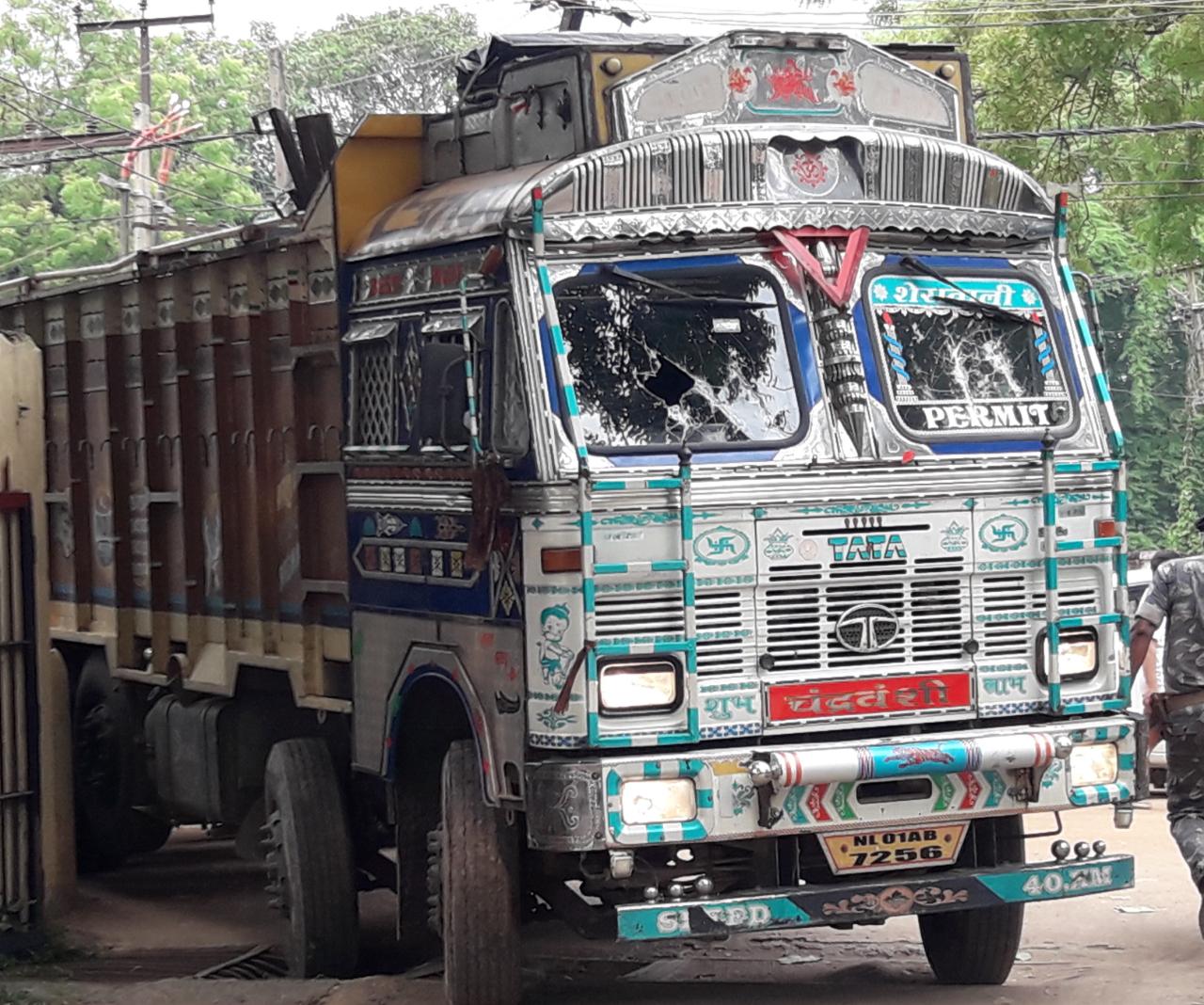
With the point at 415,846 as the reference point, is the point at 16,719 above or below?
above

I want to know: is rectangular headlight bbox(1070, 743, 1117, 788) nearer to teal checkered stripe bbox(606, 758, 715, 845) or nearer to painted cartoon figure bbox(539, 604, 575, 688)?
teal checkered stripe bbox(606, 758, 715, 845)

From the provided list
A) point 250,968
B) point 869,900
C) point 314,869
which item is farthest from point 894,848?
point 250,968

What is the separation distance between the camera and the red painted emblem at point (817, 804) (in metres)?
6.88

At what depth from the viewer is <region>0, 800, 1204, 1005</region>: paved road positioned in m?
7.91

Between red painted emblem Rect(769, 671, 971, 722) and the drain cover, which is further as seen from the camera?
the drain cover

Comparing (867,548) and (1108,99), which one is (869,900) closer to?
(867,548)

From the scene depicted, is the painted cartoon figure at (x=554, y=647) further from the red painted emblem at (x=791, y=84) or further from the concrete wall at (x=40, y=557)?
the concrete wall at (x=40, y=557)

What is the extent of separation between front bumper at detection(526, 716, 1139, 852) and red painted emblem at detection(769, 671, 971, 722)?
0.10 metres

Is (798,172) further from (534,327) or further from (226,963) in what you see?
(226,963)

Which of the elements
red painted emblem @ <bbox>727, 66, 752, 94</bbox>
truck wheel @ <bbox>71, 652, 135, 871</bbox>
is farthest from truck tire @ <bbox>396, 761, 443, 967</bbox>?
truck wheel @ <bbox>71, 652, 135, 871</bbox>

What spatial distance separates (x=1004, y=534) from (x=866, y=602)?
0.56 metres

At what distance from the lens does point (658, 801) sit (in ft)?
22.0

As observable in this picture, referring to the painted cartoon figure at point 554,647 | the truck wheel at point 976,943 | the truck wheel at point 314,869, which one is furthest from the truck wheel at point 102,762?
the painted cartoon figure at point 554,647

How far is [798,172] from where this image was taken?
24.2 feet
